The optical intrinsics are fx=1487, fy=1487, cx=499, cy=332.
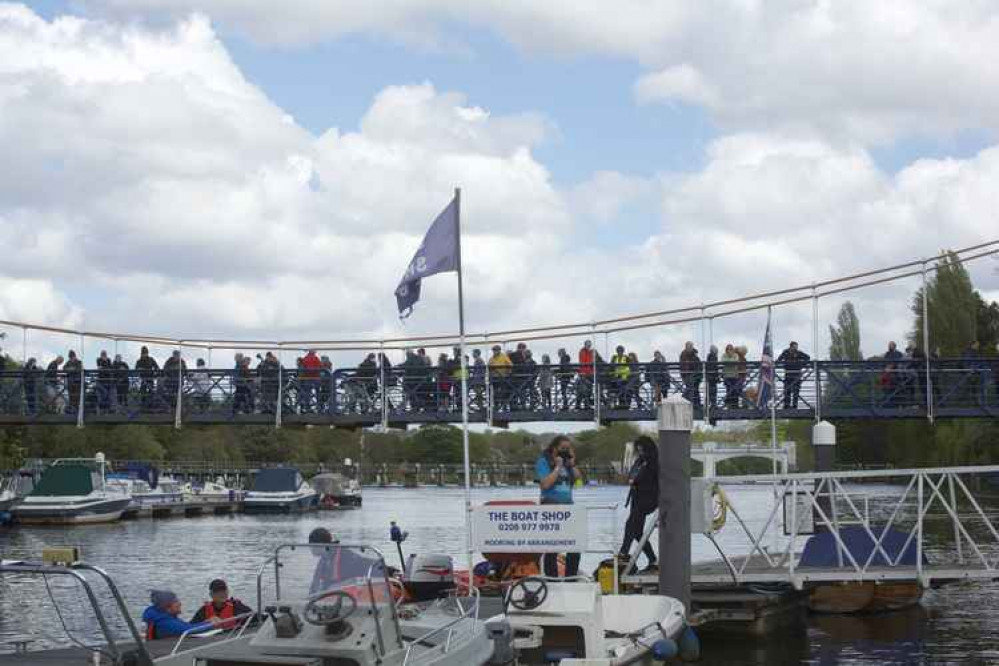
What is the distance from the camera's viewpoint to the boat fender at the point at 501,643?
1608 cm

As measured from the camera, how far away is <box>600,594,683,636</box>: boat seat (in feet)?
66.2

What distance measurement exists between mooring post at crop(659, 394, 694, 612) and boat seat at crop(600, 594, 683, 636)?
5.11 feet

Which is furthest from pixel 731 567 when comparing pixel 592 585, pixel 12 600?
pixel 12 600

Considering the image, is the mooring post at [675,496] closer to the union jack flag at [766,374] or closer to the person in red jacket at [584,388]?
the union jack flag at [766,374]

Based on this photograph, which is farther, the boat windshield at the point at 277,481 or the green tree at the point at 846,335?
the green tree at the point at 846,335

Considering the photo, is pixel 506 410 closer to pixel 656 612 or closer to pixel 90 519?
pixel 656 612

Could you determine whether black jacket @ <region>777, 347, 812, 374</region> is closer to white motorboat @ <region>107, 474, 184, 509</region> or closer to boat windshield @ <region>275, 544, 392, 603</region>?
boat windshield @ <region>275, 544, 392, 603</region>

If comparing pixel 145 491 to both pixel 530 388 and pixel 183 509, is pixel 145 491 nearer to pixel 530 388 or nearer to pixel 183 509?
pixel 183 509

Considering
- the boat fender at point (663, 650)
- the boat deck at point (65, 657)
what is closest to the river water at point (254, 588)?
the boat deck at point (65, 657)

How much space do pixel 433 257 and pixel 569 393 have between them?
1263 centimetres

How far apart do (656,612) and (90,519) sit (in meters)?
52.0

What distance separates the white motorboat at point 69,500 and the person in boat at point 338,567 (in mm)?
54438

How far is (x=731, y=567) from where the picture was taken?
2428cm

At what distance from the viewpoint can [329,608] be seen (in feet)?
46.5
